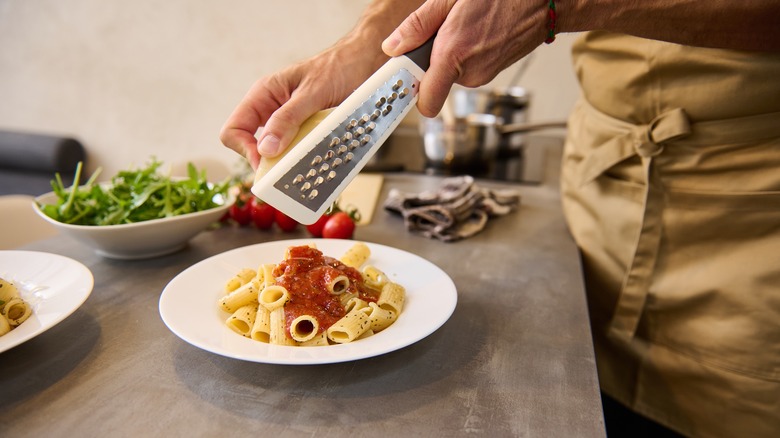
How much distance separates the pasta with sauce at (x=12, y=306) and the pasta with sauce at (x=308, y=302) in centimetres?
25

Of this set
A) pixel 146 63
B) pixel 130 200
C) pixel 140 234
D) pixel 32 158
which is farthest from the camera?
pixel 146 63

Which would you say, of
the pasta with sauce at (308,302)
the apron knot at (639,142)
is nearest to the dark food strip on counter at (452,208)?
the apron knot at (639,142)

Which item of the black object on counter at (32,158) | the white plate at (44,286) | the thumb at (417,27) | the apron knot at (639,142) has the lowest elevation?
the black object on counter at (32,158)

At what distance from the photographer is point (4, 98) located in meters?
3.47

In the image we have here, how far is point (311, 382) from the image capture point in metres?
0.66

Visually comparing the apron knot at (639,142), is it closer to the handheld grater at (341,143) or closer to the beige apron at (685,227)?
the beige apron at (685,227)

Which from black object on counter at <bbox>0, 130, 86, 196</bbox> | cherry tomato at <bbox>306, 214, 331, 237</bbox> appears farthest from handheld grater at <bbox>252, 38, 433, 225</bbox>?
black object on counter at <bbox>0, 130, 86, 196</bbox>

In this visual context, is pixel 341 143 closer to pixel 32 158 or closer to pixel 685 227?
pixel 685 227

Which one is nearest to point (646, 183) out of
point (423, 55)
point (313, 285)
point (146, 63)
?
point (423, 55)

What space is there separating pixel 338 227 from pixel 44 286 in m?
0.55

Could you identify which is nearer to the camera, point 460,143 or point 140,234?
point 140,234

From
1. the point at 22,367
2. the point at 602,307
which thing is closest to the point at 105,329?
the point at 22,367

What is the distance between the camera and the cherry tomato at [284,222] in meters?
1.21

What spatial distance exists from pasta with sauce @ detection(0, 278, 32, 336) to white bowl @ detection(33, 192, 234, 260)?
0.74 feet
